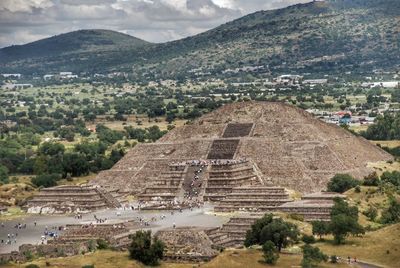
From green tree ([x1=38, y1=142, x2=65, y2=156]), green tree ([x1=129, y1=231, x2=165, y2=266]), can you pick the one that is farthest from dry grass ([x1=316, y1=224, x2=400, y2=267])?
green tree ([x1=38, y1=142, x2=65, y2=156])

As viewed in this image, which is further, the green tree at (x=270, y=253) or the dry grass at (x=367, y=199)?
the dry grass at (x=367, y=199)

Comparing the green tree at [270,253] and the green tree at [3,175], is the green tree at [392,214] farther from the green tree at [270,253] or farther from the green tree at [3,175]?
the green tree at [3,175]

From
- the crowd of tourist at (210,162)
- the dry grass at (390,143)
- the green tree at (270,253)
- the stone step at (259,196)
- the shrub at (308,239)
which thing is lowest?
the dry grass at (390,143)

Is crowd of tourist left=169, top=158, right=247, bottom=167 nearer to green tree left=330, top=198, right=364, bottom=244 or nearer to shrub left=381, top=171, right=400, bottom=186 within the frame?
shrub left=381, top=171, right=400, bottom=186

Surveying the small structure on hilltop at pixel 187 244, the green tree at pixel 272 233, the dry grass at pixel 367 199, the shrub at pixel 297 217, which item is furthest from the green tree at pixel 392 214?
the small structure on hilltop at pixel 187 244

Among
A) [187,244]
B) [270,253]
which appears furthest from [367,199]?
[270,253]

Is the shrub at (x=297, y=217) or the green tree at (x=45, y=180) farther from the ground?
the shrub at (x=297, y=217)
